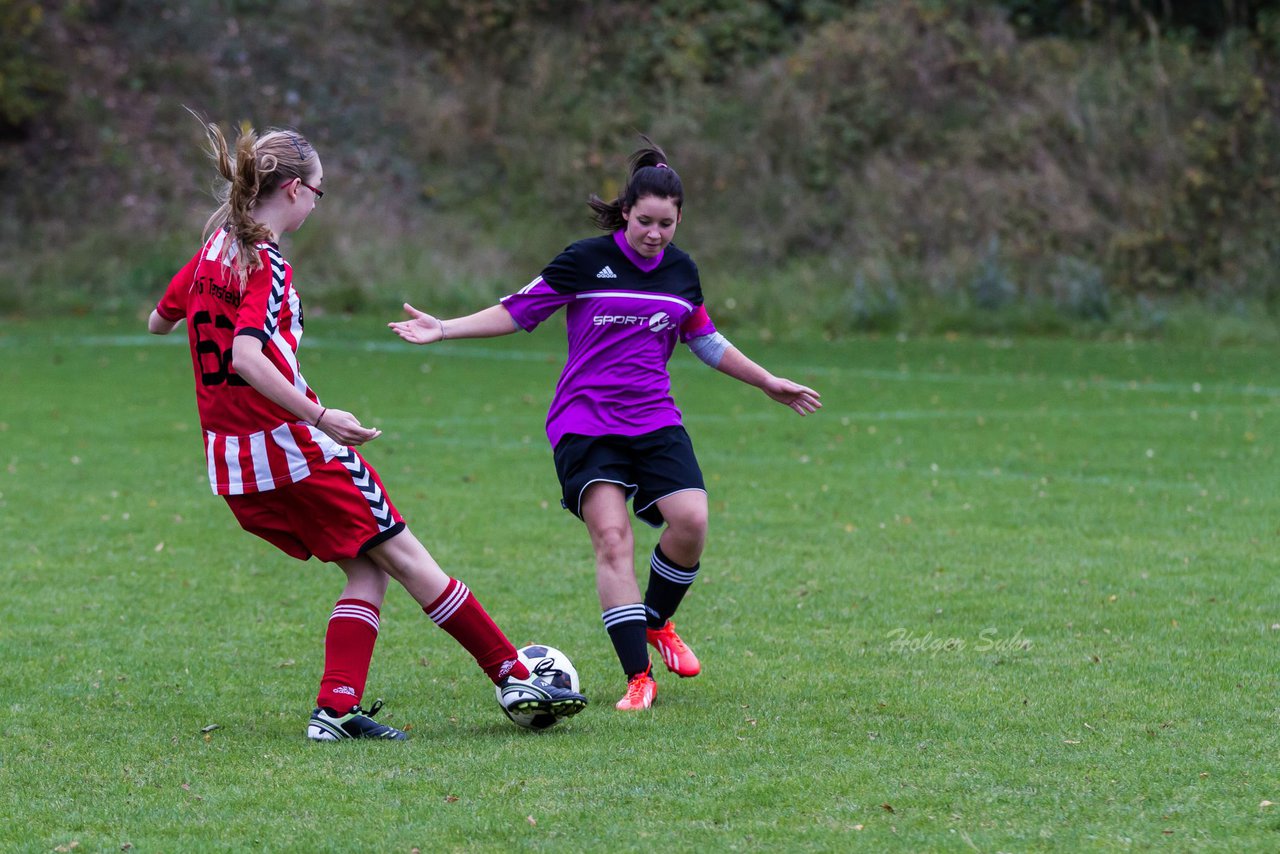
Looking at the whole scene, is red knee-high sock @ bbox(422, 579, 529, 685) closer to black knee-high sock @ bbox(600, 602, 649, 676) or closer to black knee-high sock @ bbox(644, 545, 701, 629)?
black knee-high sock @ bbox(600, 602, 649, 676)

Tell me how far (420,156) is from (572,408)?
76.6 feet

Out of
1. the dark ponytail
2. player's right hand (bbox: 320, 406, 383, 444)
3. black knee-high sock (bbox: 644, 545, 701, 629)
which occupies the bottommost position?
black knee-high sock (bbox: 644, 545, 701, 629)

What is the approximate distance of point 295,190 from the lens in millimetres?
5117

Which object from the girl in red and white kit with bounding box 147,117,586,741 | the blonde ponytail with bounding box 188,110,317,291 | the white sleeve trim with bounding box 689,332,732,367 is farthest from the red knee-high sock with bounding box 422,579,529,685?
the white sleeve trim with bounding box 689,332,732,367

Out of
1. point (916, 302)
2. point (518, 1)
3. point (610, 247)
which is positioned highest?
point (518, 1)

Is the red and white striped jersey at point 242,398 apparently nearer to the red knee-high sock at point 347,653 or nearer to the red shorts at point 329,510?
the red shorts at point 329,510

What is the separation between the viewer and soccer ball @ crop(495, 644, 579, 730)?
5223mm

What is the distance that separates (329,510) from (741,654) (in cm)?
196

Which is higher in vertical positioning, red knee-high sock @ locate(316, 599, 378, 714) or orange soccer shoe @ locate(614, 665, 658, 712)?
red knee-high sock @ locate(316, 599, 378, 714)

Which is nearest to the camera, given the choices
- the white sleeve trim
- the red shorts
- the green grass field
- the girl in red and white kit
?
the green grass field

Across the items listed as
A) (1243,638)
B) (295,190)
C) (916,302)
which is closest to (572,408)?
(295,190)

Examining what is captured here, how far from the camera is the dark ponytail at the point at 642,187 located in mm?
5641

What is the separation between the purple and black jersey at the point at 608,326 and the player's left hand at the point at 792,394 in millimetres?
438

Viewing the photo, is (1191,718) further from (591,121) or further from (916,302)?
(591,121)
